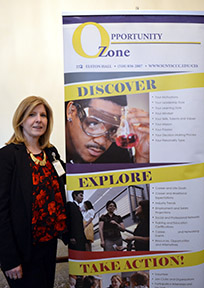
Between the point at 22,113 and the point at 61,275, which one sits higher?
the point at 22,113

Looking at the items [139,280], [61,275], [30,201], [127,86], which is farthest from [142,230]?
[61,275]

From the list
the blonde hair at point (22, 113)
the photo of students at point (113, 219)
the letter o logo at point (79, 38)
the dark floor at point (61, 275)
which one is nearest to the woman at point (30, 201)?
the blonde hair at point (22, 113)

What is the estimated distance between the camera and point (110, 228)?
128 centimetres

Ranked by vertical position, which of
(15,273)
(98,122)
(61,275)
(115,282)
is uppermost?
(98,122)

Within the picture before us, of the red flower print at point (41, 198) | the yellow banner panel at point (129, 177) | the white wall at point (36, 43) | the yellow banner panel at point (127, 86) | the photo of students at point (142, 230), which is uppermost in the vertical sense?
the white wall at point (36, 43)

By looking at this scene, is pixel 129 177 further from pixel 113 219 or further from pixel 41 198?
pixel 41 198

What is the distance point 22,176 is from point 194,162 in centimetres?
96

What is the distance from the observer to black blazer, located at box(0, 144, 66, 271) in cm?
120

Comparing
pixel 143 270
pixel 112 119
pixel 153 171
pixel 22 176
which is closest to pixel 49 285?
pixel 143 270

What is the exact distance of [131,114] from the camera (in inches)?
48.3

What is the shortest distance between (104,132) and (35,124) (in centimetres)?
41

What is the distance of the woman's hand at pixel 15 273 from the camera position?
122cm

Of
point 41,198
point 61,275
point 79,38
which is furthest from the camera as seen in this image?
point 61,275

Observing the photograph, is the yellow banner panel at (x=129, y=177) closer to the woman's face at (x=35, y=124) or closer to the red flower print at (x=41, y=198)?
the red flower print at (x=41, y=198)
